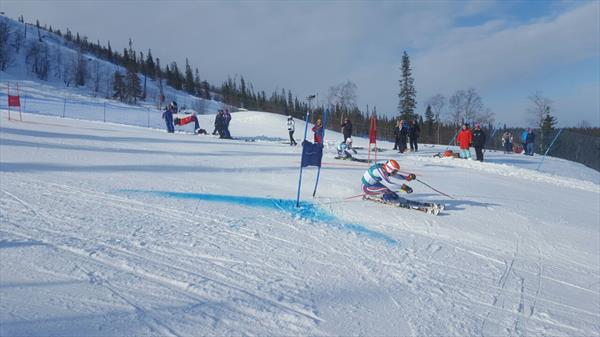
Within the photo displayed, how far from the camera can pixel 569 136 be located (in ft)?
125

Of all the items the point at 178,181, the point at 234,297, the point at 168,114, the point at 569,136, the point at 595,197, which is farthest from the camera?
the point at 569,136

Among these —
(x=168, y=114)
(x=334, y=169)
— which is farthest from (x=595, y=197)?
(x=168, y=114)

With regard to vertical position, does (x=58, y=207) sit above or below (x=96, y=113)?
below

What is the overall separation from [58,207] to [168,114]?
53.7ft

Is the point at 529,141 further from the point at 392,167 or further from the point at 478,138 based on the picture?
the point at 392,167

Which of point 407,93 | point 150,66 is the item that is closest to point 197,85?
point 150,66

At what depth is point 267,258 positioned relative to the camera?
497 centimetres

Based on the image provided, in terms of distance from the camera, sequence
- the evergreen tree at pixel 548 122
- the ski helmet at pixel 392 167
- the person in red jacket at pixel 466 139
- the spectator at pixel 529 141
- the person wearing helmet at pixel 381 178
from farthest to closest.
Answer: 1. the evergreen tree at pixel 548 122
2. the spectator at pixel 529 141
3. the person in red jacket at pixel 466 139
4. the person wearing helmet at pixel 381 178
5. the ski helmet at pixel 392 167

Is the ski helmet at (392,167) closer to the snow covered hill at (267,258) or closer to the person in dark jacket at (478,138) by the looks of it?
the snow covered hill at (267,258)

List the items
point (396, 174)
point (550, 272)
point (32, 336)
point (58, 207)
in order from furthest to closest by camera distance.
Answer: point (396, 174)
point (58, 207)
point (550, 272)
point (32, 336)

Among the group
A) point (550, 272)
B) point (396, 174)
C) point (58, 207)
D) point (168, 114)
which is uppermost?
point (168, 114)

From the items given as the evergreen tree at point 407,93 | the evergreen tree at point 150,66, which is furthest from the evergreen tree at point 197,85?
the evergreen tree at point 407,93

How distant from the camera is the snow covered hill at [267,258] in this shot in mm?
3523

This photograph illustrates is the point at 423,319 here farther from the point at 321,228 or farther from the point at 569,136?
the point at 569,136
